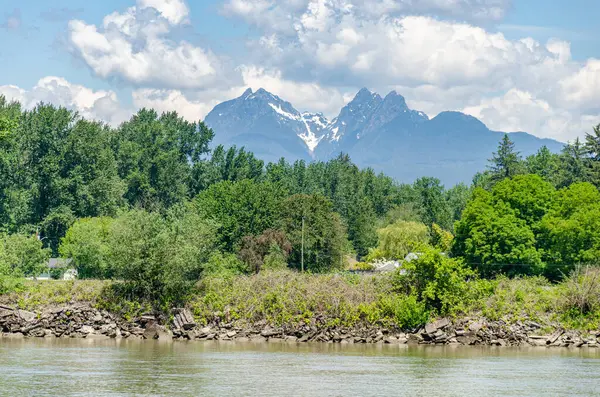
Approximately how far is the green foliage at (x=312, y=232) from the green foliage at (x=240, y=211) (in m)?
2.14

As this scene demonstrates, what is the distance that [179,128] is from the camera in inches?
5827

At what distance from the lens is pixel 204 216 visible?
3885 inches

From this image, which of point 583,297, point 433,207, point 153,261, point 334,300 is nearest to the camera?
point 583,297

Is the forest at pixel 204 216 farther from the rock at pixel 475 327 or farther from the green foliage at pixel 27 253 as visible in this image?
the rock at pixel 475 327

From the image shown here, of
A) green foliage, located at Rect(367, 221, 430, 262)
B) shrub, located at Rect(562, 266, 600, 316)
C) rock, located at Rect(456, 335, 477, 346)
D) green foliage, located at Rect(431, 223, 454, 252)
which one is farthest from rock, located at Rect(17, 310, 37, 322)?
green foliage, located at Rect(367, 221, 430, 262)

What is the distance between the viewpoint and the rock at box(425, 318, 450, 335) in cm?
5941

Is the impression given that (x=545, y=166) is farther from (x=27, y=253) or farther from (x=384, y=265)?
(x=27, y=253)

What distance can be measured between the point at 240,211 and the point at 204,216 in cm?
401

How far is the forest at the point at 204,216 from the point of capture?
2559 inches

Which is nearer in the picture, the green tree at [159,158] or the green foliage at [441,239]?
the green foliage at [441,239]

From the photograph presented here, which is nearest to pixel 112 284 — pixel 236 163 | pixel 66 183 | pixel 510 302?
pixel 510 302

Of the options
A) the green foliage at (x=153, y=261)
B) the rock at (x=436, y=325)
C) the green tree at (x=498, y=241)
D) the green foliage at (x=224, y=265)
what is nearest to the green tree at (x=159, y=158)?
the green foliage at (x=224, y=265)

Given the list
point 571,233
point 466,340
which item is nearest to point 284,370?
point 466,340

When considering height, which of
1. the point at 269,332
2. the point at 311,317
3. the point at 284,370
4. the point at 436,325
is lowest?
the point at 284,370
